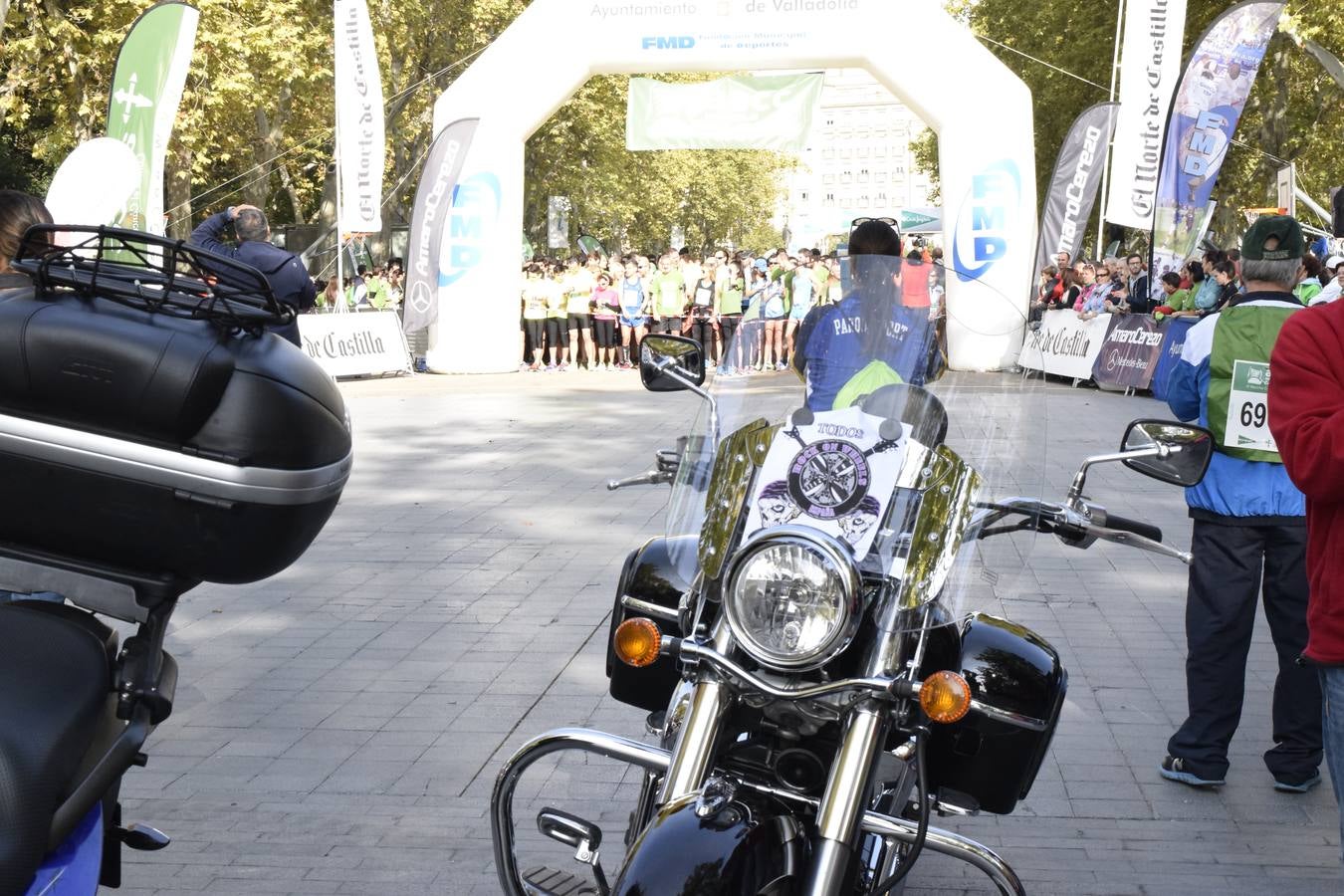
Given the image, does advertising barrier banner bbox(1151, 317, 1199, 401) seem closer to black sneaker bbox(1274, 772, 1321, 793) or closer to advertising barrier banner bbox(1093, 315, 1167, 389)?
advertising barrier banner bbox(1093, 315, 1167, 389)

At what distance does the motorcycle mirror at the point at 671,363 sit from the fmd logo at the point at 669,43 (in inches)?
647

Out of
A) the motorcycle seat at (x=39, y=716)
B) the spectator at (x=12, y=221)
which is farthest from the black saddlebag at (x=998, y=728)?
the spectator at (x=12, y=221)

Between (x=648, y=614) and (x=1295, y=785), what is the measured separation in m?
2.62

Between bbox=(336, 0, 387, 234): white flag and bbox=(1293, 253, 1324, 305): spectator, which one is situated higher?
bbox=(336, 0, 387, 234): white flag

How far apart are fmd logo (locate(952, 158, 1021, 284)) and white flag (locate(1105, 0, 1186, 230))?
3.98 feet

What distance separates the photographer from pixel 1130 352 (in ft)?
59.7

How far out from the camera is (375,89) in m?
19.7

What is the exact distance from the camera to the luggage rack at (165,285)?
269 cm

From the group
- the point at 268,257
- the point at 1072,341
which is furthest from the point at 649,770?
the point at 1072,341

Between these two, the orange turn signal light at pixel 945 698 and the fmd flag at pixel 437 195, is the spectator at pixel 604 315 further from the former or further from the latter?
the orange turn signal light at pixel 945 698

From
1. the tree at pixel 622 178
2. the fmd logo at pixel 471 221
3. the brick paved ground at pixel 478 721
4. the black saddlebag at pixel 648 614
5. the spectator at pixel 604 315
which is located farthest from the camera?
the tree at pixel 622 178

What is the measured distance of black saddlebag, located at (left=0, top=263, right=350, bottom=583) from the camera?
2.59 meters

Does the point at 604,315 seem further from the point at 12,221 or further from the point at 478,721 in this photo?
the point at 12,221

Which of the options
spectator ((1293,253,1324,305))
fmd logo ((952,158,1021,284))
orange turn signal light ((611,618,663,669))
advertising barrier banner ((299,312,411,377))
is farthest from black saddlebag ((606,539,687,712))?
advertising barrier banner ((299,312,411,377))
